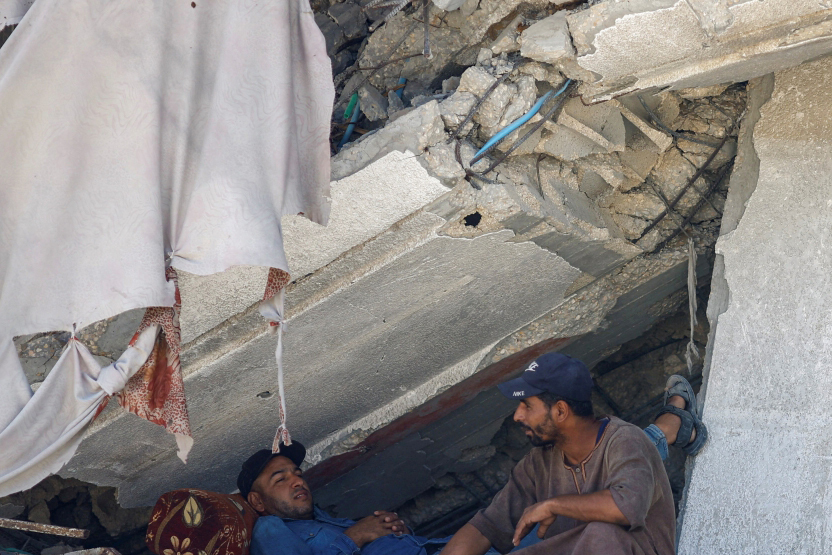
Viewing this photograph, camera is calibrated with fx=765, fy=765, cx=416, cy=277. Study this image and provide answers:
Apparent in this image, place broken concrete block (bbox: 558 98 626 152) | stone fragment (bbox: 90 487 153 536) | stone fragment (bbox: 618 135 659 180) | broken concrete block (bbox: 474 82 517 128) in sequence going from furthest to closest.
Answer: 1. stone fragment (bbox: 90 487 153 536)
2. stone fragment (bbox: 618 135 659 180)
3. broken concrete block (bbox: 558 98 626 152)
4. broken concrete block (bbox: 474 82 517 128)

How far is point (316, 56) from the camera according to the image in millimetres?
2338

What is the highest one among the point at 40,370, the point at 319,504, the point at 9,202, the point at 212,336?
the point at 9,202

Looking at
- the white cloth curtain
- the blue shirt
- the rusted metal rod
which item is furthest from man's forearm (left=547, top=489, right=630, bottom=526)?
the rusted metal rod

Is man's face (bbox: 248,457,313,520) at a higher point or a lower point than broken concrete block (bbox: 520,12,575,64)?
lower

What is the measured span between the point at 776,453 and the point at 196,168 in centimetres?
209

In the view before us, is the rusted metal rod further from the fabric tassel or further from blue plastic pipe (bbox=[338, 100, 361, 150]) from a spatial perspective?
blue plastic pipe (bbox=[338, 100, 361, 150])

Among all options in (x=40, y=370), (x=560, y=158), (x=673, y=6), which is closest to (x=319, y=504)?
(x=40, y=370)

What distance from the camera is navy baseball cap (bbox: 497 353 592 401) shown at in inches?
100

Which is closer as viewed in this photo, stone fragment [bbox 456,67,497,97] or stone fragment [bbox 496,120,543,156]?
stone fragment [bbox 456,67,497,97]

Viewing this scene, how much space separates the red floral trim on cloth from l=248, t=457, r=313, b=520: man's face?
1246 mm

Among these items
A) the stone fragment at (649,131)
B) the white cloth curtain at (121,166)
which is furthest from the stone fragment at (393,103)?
the stone fragment at (649,131)

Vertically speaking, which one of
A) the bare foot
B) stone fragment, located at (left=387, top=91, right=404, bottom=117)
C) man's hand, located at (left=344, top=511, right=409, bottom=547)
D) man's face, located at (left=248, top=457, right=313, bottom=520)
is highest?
stone fragment, located at (left=387, top=91, right=404, bottom=117)

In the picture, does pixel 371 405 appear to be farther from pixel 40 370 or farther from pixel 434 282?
pixel 40 370

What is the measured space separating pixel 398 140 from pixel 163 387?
3.73ft
